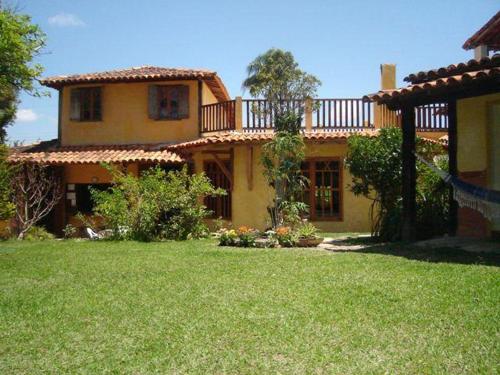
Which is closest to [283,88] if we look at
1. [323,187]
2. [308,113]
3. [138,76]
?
[308,113]

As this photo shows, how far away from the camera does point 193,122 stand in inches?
663

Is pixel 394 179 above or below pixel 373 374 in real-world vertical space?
above

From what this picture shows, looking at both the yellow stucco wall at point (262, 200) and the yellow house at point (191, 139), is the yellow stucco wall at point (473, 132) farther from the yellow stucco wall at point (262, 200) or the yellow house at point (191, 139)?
the yellow stucco wall at point (262, 200)

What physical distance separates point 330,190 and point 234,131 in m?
3.27

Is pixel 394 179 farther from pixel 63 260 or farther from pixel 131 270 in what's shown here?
pixel 63 260

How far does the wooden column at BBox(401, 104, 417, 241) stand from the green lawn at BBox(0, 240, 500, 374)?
4.89 feet

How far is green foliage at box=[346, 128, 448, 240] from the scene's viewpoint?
1018cm

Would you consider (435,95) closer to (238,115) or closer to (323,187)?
(323,187)

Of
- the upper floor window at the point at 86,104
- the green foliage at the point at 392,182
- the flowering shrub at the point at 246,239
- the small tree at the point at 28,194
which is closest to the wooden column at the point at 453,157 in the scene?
the green foliage at the point at 392,182

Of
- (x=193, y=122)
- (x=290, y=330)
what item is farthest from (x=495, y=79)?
(x=193, y=122)

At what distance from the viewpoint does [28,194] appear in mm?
14758

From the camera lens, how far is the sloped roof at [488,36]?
14.0 metres

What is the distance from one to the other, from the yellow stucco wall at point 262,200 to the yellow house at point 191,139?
0.09 ft

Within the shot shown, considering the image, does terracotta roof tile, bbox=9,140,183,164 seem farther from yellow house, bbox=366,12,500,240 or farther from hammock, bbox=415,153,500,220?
hammock, bbox=415,153,500,220
